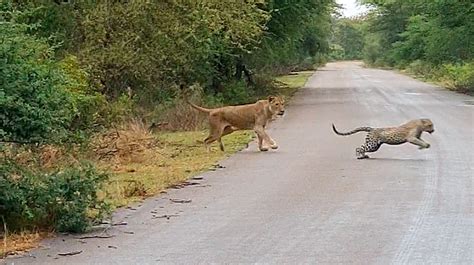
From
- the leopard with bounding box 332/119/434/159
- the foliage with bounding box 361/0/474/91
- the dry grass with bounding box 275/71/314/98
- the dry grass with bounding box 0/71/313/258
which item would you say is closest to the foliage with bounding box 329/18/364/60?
the foliage with bounding box 361/0/474/91

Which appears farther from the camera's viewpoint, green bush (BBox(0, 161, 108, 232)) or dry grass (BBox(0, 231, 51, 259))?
green bush (BBox(0, 161, 108, 232))

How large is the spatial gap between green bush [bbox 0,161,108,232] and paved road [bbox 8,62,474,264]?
36 centimetres

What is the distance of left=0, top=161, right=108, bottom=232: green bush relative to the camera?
10.2 metres

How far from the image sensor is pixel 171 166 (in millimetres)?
16938

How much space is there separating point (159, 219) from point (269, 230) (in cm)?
156

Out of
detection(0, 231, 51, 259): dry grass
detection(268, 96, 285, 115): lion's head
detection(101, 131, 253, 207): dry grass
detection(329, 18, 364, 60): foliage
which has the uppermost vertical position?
detection(268, 96, 285, 115): lion's head

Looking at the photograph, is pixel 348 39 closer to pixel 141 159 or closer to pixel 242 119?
pixel 242 119

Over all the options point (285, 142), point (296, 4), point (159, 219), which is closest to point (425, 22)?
point (296, 4)

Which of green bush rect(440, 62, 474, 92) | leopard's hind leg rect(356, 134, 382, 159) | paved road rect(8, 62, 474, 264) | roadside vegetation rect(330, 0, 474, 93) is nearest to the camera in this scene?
paved road rect(8, 62, 474, 264)

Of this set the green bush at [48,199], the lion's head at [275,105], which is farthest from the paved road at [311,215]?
the lion's head at [275,105]

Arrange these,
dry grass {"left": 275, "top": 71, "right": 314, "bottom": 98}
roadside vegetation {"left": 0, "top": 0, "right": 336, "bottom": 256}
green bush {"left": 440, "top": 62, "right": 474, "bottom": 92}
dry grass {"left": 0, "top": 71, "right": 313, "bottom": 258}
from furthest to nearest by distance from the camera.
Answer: green bush {"left": 440, "top": 62, "right": 474, "bottom": 92} → dry grass {"left": 275, "top": 71, "right": 314, "bottom": 98} → dry grass {"left": 0, "top": 71, "right": 313, "bottom": 258} → roadside vegetation {"left": 0, "top": 0, "right": 336, "bottom": 256}

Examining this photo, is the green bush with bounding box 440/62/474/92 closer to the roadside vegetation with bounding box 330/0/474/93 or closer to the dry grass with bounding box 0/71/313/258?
the roadside vegetation with bounding box 330/0/474/93

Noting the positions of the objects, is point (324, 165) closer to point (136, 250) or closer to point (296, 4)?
point (136, 250)

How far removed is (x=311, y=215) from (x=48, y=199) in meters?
3.11
